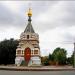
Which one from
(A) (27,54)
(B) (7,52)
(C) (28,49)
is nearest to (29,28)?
(C) (28,49)

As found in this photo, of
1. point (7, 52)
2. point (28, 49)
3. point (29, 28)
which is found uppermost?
point (29, 28)

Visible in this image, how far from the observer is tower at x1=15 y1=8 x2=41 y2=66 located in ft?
152

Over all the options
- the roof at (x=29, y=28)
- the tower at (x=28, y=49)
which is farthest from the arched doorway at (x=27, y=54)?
the roof at (x=29, y=28)

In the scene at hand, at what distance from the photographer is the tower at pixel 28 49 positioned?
152ft

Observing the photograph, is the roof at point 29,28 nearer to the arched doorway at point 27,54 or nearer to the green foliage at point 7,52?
the arched doorway at point 27,54

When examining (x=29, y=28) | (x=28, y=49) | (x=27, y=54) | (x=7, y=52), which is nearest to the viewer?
(x=27, y=54)

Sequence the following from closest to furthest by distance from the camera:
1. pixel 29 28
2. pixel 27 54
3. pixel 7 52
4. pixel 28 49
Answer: pixel 27 54 < pixel 28 49 < pixel 29 28 < pixel 7 52

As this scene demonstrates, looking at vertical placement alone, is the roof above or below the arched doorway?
above

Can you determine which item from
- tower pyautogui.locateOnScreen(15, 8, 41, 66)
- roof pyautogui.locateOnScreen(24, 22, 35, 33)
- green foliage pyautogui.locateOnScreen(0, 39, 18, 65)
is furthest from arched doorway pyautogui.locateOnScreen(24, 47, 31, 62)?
green foliage pyautogui.locateOnScreen(0, 39, 18, 65)

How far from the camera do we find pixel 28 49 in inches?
1858

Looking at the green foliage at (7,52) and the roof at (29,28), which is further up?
the roof at (29,28)

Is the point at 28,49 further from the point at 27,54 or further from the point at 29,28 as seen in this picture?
the point at 29,28

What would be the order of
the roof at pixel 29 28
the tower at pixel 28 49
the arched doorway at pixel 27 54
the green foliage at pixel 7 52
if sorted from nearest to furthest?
the tower at pixel 28 49 → the arched doorway at pixel 27 54 → the roof at pixel 29 28 → the green foliage at pixel 7 52

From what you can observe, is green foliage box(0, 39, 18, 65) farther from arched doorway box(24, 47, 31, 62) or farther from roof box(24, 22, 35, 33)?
arched doorway box(24, 47, 31, 62)
